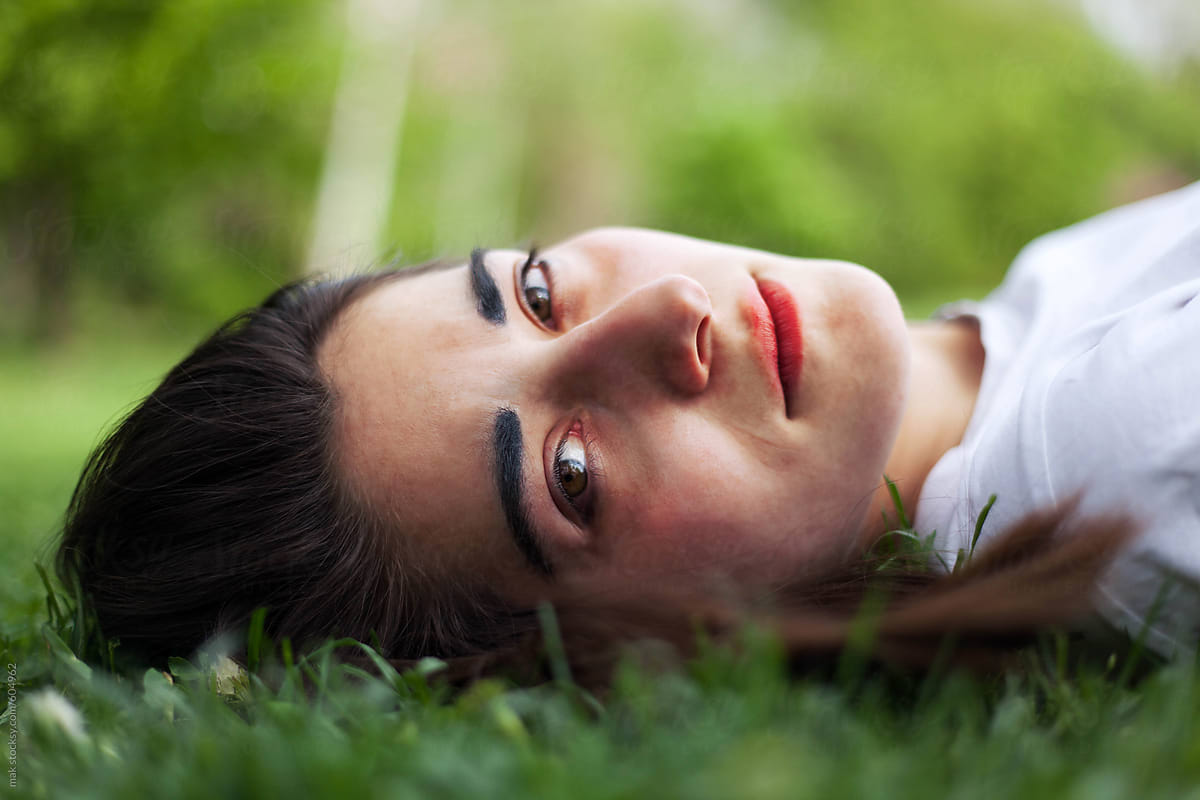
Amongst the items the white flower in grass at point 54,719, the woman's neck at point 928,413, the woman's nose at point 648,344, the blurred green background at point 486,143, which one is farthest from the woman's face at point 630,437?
the blurred green background at point 486,143

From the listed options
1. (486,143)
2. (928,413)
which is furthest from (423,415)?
(486,143)

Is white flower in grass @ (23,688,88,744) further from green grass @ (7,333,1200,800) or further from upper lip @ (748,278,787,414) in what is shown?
upper lip @ (748,278,787,414)

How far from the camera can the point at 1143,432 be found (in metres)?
1.64

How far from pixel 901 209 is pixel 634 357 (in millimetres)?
29103

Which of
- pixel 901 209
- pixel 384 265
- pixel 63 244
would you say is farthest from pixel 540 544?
pixel 901 209

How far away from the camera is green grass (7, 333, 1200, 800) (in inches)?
37.7

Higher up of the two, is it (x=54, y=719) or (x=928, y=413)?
(x=928, y=413)

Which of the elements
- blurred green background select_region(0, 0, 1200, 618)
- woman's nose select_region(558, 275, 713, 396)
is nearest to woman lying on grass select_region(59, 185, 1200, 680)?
woman's nose select_region(558, 275, 713, 396)

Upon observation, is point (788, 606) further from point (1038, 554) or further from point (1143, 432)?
point (1143, 432)

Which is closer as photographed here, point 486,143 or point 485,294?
point 485,294

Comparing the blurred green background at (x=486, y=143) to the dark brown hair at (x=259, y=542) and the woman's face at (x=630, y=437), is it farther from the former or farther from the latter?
the woman's face at (x=630, y=437)

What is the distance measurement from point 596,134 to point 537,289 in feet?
96.8

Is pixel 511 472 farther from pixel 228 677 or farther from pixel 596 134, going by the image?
pixel 596 134

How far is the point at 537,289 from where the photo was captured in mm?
2371
